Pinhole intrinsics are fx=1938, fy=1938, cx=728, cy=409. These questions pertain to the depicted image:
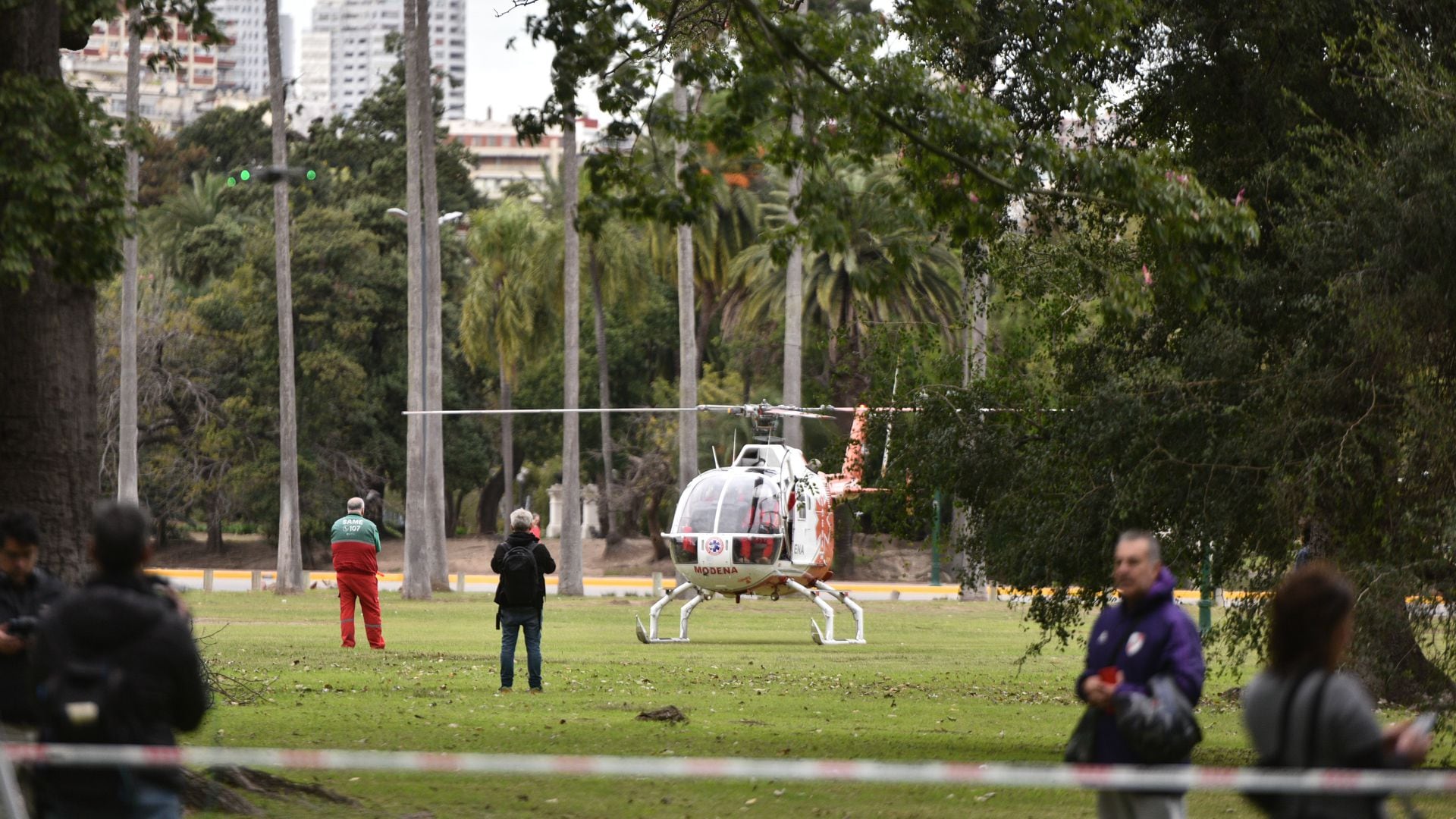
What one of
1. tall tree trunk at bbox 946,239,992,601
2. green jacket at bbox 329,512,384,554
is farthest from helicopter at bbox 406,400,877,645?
tall tree trunk at bbox 946,239,992,601

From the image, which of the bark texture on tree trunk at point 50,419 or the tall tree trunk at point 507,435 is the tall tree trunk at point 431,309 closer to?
the tall tree trunk at point 507,435

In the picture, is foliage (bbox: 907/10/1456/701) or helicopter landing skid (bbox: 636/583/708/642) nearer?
foliage (bbox: 907/10/1456/701)

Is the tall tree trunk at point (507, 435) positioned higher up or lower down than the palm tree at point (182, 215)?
lower down

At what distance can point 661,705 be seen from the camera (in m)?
18.5

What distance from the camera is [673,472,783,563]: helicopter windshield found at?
30297 millimetres

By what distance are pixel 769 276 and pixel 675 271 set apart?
3.80m

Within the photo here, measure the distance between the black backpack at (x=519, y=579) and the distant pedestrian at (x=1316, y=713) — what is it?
13.3 m

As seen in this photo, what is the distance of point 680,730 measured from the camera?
16000 mm

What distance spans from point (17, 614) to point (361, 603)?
17686 mm

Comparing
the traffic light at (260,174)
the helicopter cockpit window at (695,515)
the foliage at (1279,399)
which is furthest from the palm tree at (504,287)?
the foliage at (1279,399)

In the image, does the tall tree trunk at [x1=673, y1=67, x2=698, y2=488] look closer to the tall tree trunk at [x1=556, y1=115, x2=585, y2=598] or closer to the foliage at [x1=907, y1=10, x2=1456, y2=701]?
the tall tree trunk at [x1=556, y1=115, x2=585, y2=598]

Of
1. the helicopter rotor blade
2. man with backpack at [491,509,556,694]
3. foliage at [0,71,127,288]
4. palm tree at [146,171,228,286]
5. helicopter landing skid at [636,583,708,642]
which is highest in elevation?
palm tree at [146,171,228,286]

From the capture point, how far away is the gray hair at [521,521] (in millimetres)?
18422

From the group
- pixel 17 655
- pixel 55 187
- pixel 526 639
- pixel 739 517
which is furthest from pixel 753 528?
pixel 17 655
